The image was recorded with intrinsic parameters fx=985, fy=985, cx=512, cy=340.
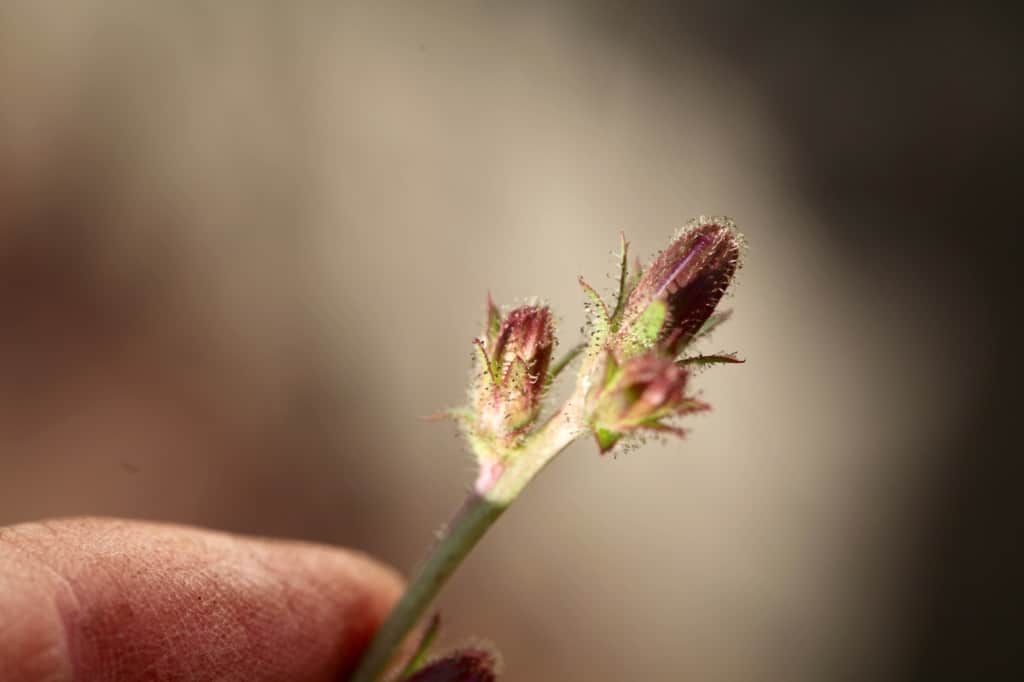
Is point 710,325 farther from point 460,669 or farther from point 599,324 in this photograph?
point 460,669

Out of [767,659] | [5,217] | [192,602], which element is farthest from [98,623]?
[767,659]

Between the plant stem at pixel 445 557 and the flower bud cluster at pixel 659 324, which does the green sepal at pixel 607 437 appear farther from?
the plant stem at pixel 445 557

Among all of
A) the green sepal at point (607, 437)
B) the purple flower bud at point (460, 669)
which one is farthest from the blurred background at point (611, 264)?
the green sepal at point (607, 437)

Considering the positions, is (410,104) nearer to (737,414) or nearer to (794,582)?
(737,414)

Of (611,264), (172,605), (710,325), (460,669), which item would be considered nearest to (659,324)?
(710,325)

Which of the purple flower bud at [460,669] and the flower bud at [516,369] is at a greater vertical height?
the flower bud at [516,369]

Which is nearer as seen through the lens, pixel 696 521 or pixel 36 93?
pixel 36 93
